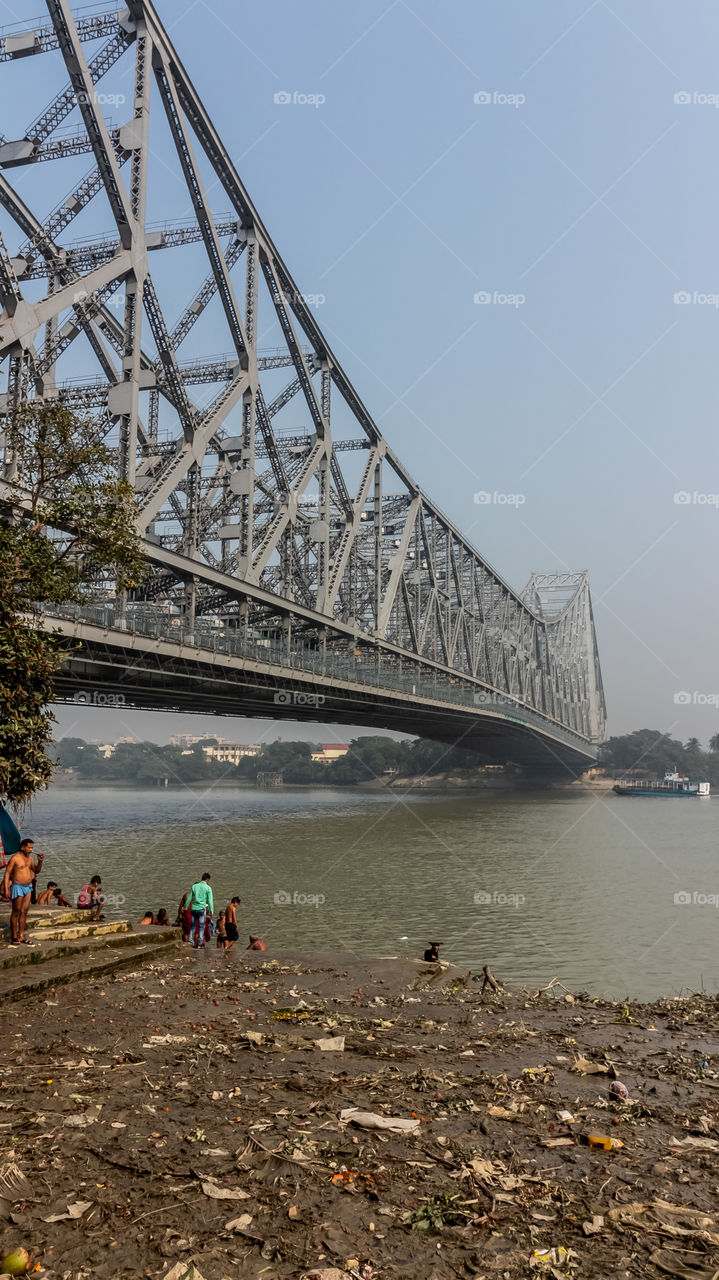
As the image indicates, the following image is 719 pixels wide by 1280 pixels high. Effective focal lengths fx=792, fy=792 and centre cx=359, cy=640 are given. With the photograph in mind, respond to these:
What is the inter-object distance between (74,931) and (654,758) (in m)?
160

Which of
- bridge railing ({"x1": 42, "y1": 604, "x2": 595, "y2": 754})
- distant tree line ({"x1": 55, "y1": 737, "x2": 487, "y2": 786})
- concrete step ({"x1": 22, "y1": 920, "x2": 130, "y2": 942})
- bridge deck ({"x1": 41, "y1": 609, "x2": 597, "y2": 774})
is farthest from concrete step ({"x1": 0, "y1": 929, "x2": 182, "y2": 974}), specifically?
distant tree line ({"x1": 55, "y1": 737, "x2": 487, "y2": 786})

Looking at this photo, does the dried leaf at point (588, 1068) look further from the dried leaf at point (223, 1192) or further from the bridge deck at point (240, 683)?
the bridge deck at point (240, 683)

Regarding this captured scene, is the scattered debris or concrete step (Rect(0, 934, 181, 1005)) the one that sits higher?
the scattered debris

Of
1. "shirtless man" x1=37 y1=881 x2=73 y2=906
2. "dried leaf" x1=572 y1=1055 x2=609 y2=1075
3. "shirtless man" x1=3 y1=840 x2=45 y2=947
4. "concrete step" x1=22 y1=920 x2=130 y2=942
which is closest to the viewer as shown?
"dried leaf" x1=572 y1=1055 x2=609 y2=1075

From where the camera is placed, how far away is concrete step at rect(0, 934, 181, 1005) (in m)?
9.37

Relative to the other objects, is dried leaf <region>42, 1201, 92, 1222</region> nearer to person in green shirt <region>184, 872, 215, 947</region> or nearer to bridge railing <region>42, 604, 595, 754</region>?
person in green shirt <region>184, 872, 215, 947</region>

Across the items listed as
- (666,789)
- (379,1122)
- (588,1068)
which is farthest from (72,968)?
(666,789)

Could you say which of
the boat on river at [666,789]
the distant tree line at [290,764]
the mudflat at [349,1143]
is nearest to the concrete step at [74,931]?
the mudflat at [349,1143]

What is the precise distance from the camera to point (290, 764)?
157375 millimetres

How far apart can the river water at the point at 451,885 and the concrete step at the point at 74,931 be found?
12.6ft

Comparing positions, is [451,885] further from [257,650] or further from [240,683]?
[257,650]

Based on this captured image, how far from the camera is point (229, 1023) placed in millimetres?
8688

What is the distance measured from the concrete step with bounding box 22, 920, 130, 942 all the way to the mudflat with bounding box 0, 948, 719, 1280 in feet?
7.90

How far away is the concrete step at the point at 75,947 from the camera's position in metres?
10.4
